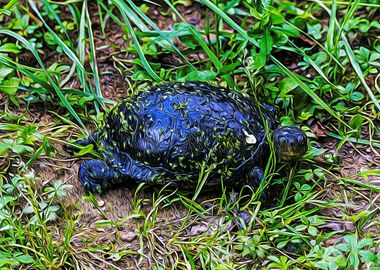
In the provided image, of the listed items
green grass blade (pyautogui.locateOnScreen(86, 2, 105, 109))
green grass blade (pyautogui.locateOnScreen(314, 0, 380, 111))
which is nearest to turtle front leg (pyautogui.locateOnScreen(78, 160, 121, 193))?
green grass blade (pyautogui.locateOnScreen(86, 2, 105, 109))

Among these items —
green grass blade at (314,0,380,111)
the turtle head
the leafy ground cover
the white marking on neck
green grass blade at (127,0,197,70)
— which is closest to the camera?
the leafy ground cover

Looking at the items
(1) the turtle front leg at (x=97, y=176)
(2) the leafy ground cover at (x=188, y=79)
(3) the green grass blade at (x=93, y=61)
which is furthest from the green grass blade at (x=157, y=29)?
(1) the turtle front leg at (x=97, y=176)

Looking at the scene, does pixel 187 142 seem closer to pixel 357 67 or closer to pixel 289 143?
pixel 289 143

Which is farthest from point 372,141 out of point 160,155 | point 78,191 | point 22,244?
point 22,244

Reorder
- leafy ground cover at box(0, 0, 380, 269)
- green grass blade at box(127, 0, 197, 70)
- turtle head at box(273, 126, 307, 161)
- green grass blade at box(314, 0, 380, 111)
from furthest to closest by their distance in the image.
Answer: green grass blade at box(127, 0, 197, 70)
green grass blade at box(314, 0, 380, 111)
turtle head at box(273, 126, 307, 161)
leafy ground cover at box(0, 0, 380, 269)

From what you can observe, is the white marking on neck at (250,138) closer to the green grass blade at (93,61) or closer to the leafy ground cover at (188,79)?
the leafy ground cover at (188,79)

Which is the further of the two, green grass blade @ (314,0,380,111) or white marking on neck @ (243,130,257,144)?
green grass blade @ (314,0,380,111)

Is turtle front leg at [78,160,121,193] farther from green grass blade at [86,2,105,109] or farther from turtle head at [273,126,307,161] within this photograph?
turtle head at [273,126,307,161]

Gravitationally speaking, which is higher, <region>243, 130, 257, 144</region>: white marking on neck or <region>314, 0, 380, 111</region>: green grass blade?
<region>314, 0, 380, 111</region>: green grass blade
